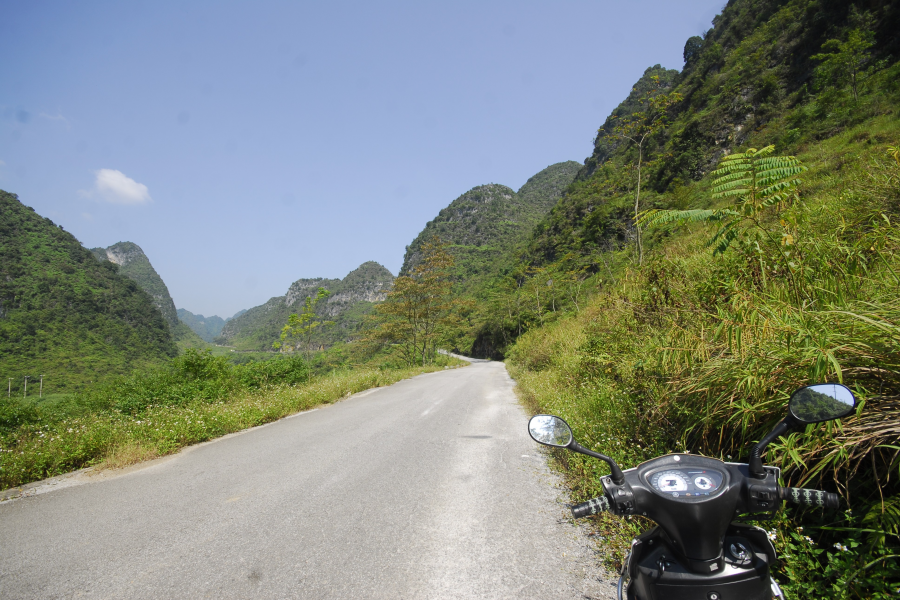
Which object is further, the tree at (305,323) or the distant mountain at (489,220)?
the distant mountain at (489,220)

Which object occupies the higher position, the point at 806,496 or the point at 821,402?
the point at 821,402

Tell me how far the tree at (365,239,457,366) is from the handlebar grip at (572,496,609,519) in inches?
989

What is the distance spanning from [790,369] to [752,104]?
1772 inches

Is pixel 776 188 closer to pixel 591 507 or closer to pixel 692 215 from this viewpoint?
pixel 692 215

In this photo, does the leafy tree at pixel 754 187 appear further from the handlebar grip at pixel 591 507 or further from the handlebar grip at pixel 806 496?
the handlebar grip at pixel 591 507

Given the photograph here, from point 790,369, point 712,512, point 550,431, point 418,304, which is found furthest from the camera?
point 418,304

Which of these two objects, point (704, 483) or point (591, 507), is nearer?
point (704, 483)

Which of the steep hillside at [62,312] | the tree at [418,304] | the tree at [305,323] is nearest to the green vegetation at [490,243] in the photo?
the tree at [418,304]

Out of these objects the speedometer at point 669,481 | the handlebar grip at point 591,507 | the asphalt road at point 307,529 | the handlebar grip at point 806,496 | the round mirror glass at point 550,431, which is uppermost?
the round mirror glass at point 550,431

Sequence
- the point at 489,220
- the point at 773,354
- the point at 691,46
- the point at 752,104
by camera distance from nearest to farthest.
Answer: the point at 773,354 < the point at 752,104 < the point at 691,46 < the point at 489,220

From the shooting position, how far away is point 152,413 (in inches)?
280

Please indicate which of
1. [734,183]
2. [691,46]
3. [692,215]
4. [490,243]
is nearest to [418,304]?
[692,215]

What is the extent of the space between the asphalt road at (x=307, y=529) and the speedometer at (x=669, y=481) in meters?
1.41

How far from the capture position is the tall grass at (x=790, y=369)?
1871 mm
